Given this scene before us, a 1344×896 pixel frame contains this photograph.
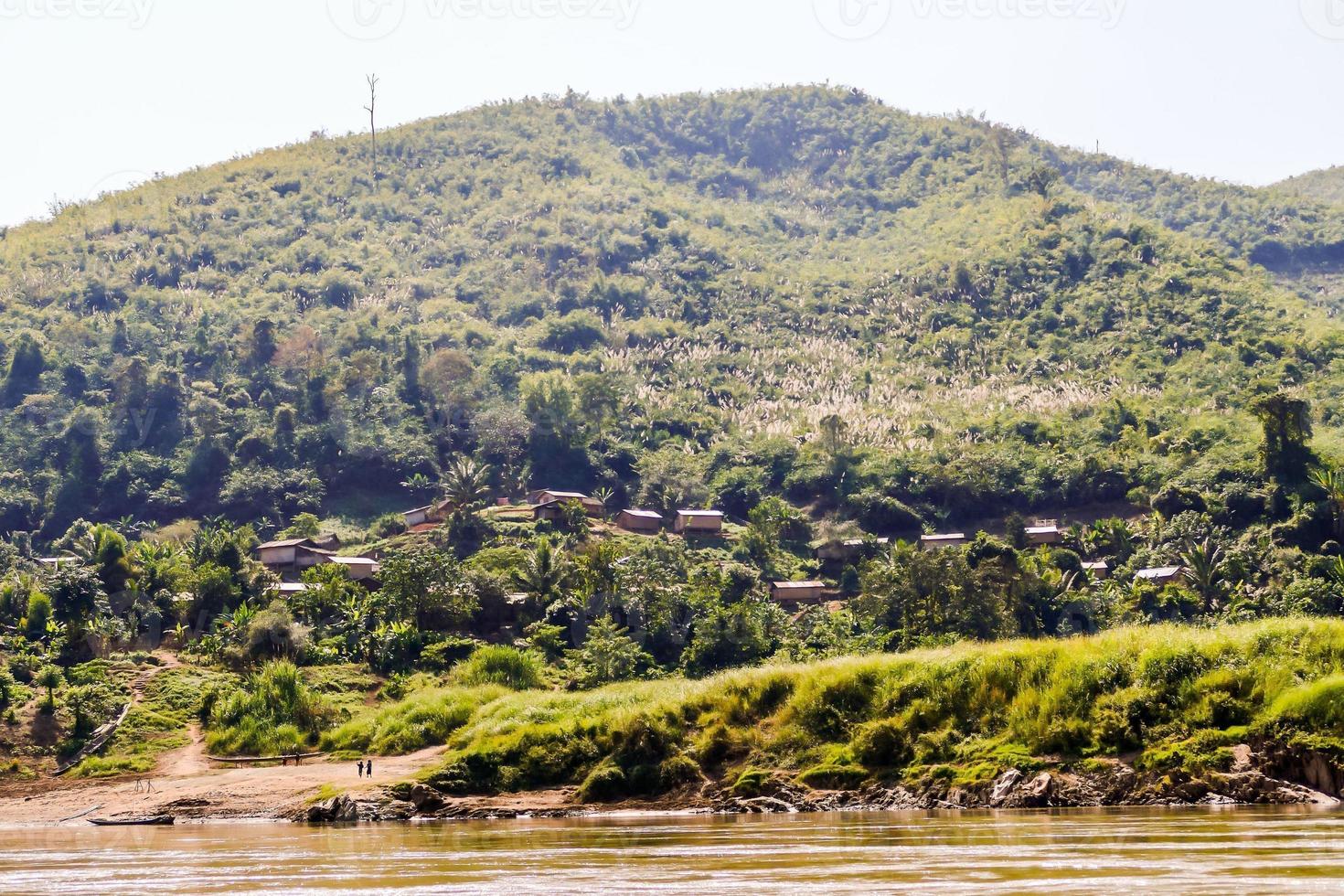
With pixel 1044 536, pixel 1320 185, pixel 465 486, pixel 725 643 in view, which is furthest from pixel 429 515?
pixel 1320 185

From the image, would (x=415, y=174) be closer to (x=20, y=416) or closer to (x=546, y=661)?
(x=20, y=416)

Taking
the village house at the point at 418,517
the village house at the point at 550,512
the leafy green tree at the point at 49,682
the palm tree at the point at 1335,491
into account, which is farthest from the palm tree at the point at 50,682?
the palm tree at the point at 1335,491

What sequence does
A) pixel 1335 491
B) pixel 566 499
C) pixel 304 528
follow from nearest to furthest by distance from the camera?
pixel 1335 491 < pixel 304 528 < pixel 566 499

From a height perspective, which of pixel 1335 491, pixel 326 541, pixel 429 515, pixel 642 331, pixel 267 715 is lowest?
pixel 267 715

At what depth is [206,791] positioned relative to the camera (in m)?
36.9

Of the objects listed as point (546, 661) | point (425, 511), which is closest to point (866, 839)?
point (546, 661)

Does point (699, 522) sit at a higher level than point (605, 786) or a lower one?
higher

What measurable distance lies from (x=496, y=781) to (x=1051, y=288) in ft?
284

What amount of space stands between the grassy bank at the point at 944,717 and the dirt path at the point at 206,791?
2.59 meters

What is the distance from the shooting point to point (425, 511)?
79.6 metres

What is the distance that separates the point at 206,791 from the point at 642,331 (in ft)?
262

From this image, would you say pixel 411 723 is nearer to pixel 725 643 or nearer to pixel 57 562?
pixel 725 643

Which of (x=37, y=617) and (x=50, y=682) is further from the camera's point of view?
(x=37, y=617)

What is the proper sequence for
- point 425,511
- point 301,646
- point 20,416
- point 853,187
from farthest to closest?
point 853,187 → point 20,416 → point 425,511 → point 301,646
